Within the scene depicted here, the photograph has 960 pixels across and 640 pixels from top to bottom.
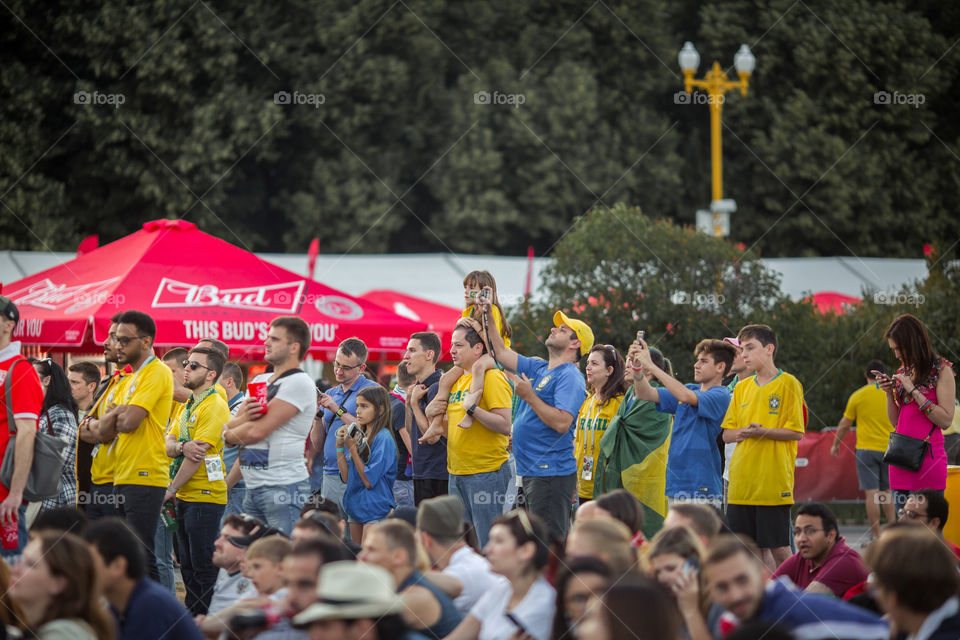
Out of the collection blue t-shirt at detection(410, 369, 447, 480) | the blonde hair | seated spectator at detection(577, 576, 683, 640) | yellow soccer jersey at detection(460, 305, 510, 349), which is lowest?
the blonde hair

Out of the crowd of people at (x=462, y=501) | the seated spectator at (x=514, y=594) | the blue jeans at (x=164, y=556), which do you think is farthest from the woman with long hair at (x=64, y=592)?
the blue jeans at (x=164, y=556)

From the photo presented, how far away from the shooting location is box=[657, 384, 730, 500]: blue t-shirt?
7.64 metres

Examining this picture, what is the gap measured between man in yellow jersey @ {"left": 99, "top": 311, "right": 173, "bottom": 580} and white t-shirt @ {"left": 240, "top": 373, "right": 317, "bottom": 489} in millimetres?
595

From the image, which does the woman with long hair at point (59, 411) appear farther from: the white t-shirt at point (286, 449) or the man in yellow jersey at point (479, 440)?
the man in yellow jersey at point (479, 440)

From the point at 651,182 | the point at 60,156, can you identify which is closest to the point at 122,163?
the point at 60,156

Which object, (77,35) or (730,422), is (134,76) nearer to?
(77,35)

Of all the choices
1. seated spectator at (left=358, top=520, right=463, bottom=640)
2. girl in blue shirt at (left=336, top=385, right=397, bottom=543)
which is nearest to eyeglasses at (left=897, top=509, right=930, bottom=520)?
seated spectator at (left=358, top=520, right=463, bottom=640)

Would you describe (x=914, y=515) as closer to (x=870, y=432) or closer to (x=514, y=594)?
(x=514, y=594)

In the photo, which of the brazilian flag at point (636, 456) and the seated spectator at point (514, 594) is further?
the brazilian flag at point (636, 456)

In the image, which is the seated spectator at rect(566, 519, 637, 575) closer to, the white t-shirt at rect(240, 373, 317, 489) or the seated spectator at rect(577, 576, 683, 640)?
the seated spectator at rect(577, 576, 683, 640)

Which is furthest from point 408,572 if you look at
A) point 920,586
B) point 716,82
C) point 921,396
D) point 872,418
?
point 716,82

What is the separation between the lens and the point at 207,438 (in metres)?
7.74

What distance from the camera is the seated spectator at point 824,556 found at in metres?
5.97

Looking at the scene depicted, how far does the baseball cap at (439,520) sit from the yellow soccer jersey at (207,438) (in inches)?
97.8
